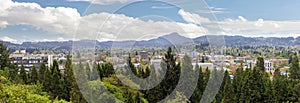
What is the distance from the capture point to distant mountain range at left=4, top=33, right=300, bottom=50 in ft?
35.4

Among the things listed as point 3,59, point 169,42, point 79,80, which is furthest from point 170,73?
point 3,59

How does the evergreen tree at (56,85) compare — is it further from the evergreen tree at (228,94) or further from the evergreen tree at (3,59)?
the evergreen tree at (228,94)

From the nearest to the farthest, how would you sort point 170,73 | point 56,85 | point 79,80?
point 79,80
point 170,73
point 56,85

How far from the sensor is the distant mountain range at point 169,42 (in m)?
10.8

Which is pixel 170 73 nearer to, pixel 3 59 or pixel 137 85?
pixel 137 85

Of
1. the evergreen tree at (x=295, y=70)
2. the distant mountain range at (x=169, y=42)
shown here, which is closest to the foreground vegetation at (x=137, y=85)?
the evergreen tree at (x=295, y=70)

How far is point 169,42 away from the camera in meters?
13.2

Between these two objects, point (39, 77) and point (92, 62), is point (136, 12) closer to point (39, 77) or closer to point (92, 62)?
point (92, 62)

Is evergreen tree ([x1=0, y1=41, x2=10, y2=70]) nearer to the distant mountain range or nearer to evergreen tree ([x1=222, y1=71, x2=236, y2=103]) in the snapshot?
the distant mountain range

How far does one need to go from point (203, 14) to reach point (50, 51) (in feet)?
173

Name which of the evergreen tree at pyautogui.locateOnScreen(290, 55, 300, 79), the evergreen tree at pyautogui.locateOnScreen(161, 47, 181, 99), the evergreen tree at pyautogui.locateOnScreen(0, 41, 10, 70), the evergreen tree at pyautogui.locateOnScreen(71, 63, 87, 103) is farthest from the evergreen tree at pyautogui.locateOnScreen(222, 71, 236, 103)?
the evergreen tree at pyautogui.locateOnScreen(0, 41, 10, 70)

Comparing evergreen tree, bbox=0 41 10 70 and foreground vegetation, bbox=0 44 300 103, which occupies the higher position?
evergreen tree, bbox=0 41 10 70

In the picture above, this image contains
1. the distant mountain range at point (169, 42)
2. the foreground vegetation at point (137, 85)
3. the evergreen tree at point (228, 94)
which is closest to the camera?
the distant mountain range at point (169, 42)

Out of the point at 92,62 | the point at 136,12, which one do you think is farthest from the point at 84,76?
the point at 136,12
